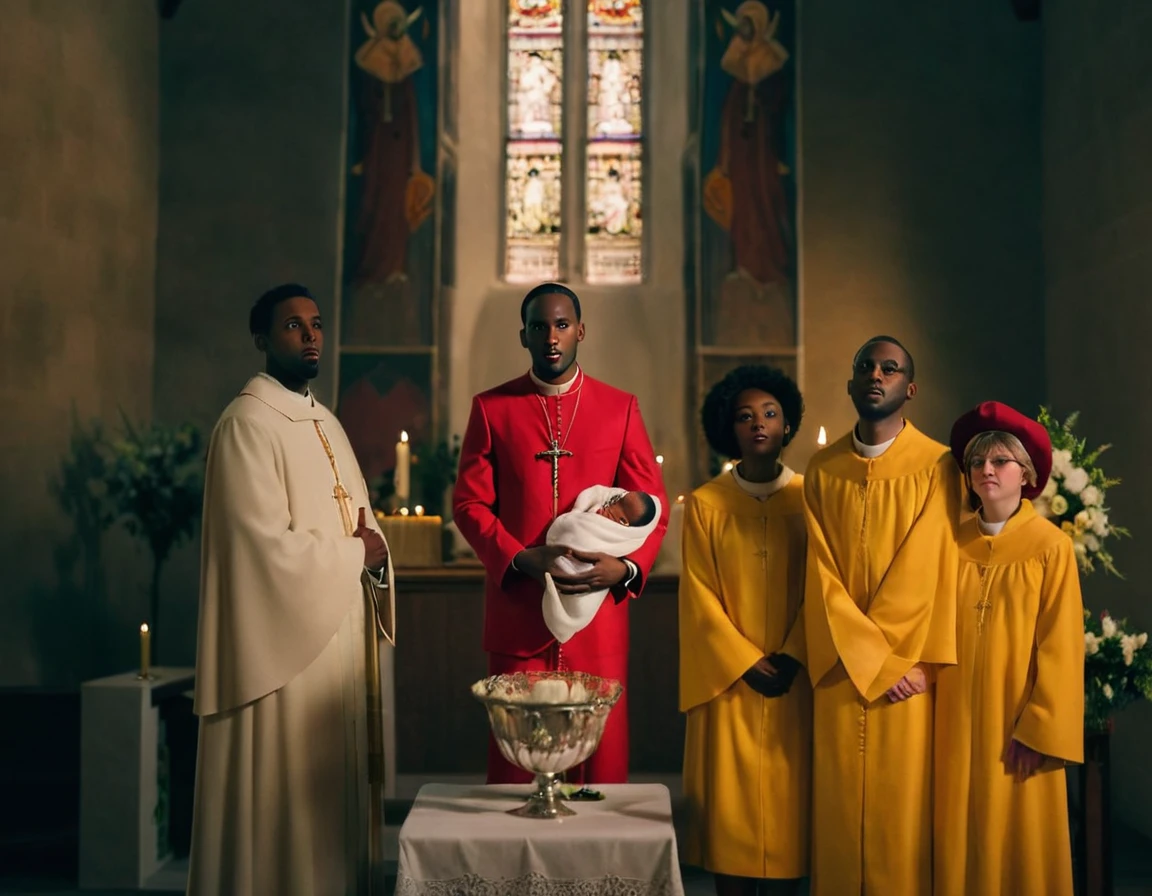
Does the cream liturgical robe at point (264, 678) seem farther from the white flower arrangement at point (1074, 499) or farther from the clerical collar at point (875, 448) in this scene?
the white flower arrangement at point (1074, 499)

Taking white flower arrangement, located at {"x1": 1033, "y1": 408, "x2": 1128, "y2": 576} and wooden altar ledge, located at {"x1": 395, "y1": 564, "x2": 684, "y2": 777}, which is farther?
wooden altar ledge, located at {"x1": 395, "y1": 564, "x2": 684, "y2": 777}

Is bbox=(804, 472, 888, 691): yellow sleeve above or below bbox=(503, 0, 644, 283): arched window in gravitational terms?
below

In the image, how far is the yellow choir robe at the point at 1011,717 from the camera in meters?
3.41

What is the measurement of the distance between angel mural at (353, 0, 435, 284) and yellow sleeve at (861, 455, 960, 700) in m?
5.34

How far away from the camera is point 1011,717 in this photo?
11.3 feet

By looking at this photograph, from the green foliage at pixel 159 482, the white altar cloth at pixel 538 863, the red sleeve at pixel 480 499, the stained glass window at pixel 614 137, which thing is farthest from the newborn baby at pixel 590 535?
the stained glass window at pixel 614 137

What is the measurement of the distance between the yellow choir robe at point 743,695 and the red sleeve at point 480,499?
0.61 meters

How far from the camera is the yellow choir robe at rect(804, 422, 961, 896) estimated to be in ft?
11.4

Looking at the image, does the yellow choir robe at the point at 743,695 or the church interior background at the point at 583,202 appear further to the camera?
the church interior background at the point at 583,202

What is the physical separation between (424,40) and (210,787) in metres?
6.16

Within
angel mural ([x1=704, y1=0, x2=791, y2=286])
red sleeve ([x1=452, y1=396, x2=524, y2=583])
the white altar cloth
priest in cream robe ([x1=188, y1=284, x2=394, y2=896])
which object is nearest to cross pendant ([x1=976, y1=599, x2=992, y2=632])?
the white altar cloth

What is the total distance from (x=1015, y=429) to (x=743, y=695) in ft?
3.51

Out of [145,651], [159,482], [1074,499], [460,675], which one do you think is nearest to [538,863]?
[1074,499]

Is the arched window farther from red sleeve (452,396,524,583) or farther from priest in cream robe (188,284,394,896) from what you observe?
priest in cream robe (188,284,394,896)
